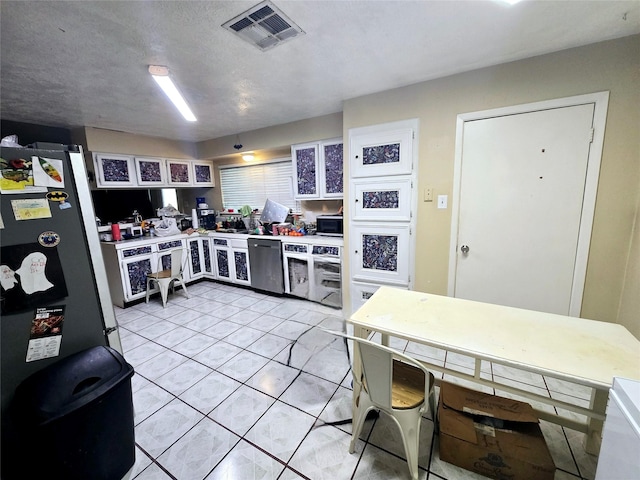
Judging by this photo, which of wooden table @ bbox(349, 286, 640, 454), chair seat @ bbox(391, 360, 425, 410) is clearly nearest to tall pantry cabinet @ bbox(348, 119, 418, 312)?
wooden table @ bbox(349, 286, 640, 454)

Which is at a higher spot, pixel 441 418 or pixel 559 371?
pixel 559 371

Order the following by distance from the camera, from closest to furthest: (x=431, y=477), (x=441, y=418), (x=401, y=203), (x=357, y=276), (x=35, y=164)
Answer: (x=35, y=164) < (x=431, y=477) < (x=441, y=418) < (x=401, y=203) < (x=357, y=276)

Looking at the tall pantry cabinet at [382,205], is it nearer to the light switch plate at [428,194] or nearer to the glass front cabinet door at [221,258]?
the light switch plate at [428,194]

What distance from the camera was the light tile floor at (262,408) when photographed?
1394mm

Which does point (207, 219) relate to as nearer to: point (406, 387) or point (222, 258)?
point (222, 258)

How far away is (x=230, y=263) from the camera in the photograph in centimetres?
416

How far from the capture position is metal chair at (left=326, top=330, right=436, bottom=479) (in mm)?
1172

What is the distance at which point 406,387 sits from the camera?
1.42 metres

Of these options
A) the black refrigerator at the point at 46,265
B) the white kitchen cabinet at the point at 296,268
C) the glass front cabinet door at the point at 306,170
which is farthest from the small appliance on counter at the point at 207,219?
the black refrigerator at the point at 46,265

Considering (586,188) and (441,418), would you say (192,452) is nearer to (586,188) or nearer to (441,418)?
(441,418)

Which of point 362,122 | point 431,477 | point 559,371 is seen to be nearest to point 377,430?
point 431,477

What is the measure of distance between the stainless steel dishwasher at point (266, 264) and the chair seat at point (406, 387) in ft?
7.68

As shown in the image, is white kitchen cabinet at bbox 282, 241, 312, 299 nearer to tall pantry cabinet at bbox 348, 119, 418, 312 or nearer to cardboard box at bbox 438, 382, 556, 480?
tall pantry cabinet at bbox 348, 119, 418, 312

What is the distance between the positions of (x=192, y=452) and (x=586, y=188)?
3297 millimetres
